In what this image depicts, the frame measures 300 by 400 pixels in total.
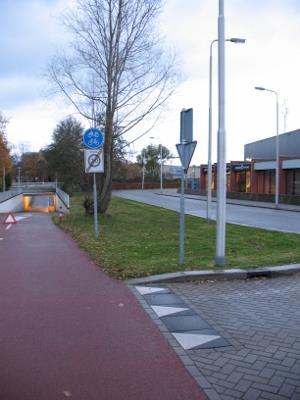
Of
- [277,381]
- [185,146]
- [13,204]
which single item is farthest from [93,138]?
[13,204]

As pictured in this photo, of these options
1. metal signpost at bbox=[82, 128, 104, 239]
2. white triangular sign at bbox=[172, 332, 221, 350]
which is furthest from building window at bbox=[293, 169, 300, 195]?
white triangular sign at bbox=[172, 332, 221, 350]

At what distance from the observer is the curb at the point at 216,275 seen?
8.53m

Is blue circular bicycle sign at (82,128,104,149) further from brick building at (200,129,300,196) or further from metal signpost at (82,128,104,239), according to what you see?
brick building at (200,129,300,196)

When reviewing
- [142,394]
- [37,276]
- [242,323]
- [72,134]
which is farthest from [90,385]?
[72,134]

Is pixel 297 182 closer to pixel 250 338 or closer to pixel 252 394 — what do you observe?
pixel 250 338

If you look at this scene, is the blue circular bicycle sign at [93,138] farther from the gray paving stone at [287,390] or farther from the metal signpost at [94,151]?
the gray paving stone at [287,390]

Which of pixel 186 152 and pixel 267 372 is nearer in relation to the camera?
pixel 267 372

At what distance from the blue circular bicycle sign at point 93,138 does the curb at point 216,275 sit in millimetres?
6956

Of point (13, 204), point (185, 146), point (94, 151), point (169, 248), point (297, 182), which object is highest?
point (94, 151)

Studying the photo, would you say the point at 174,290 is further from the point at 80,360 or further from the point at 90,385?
the point at 90,385

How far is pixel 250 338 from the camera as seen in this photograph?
5.47 m

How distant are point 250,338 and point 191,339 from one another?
63 centimetres

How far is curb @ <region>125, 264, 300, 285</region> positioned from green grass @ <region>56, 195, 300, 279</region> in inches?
15.8

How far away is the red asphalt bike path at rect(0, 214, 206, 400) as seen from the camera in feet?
13.6
